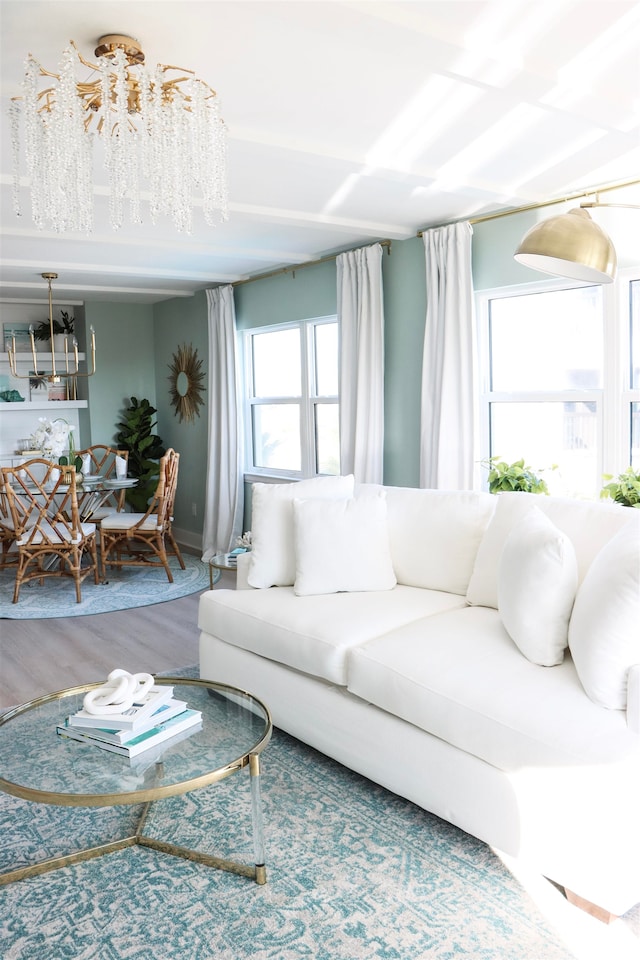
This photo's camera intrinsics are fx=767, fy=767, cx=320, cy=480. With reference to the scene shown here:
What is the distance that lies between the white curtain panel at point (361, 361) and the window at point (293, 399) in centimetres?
44

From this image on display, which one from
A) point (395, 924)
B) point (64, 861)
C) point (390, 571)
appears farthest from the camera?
point (390, 571)

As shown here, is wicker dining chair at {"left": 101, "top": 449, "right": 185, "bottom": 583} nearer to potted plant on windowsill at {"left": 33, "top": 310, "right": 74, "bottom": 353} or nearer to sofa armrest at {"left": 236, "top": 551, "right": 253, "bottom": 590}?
sofa armrest at {"left": 236, "top": 551, "right": 253, "bottom": 590}

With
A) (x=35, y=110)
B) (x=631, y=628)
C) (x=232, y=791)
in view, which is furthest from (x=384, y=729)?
(x=35, y=110)

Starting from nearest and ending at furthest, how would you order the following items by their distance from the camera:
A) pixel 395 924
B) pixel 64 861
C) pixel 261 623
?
pixel 395 924
pixel 64 861
pixel 261 623

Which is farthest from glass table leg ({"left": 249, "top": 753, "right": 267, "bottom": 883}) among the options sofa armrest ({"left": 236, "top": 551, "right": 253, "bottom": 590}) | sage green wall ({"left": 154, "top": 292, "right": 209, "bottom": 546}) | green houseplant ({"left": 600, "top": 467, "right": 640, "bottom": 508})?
sage green wall ({"left": 154, "top": 292, "right": 209, "bottom": 546})

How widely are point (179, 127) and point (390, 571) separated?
6.33ft

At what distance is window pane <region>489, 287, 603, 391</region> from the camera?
155 inches

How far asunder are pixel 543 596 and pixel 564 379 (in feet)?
6.70

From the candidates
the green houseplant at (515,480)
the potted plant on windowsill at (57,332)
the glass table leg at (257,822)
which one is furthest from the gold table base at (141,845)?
the potted plant on windowsill at (57,332)

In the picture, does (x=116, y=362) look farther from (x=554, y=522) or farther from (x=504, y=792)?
(x=504, y=792)

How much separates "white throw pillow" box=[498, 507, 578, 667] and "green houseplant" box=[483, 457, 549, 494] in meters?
1.33

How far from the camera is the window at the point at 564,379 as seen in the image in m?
3.77

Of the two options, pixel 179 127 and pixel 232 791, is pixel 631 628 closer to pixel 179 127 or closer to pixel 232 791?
pixel 232 791

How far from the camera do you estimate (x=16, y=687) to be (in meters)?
3.68
